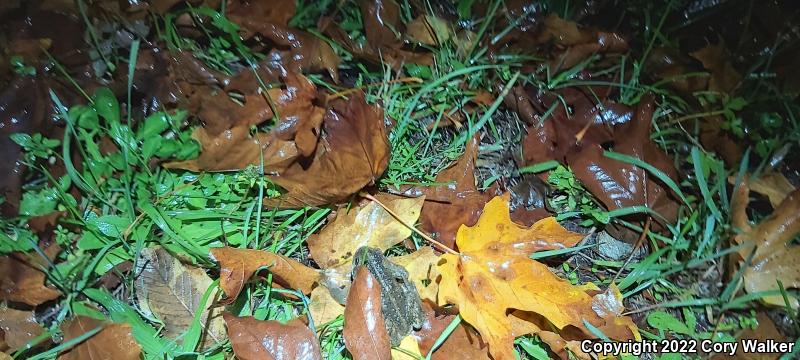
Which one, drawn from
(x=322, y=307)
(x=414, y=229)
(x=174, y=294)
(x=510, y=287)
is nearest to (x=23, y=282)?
(x=174, y=294)

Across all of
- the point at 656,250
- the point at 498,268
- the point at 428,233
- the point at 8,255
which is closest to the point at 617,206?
the point at 656,250

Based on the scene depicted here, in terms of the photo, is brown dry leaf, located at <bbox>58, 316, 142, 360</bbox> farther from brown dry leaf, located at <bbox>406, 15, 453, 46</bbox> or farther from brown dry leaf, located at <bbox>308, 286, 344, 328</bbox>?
brown dry leaf, located at <bbox>406, 15, 453, 46</bbox>

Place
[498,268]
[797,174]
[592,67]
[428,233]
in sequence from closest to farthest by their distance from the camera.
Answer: [498,268] → [428,233] → [797,174] → [592,67]

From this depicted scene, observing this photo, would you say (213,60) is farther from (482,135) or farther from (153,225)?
(482,135)

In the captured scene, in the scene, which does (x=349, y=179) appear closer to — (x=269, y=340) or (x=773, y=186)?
(x=269, y=340)

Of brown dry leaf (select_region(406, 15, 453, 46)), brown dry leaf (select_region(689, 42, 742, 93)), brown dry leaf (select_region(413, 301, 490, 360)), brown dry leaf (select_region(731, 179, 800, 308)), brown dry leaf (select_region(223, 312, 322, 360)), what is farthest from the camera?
brown dry leaf (select_region(406, 15, 453, 46))

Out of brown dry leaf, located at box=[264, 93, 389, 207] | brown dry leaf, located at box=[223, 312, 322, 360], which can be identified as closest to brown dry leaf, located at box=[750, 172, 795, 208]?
brown dry leaf, located at box=[264, 93, 389, 207]
